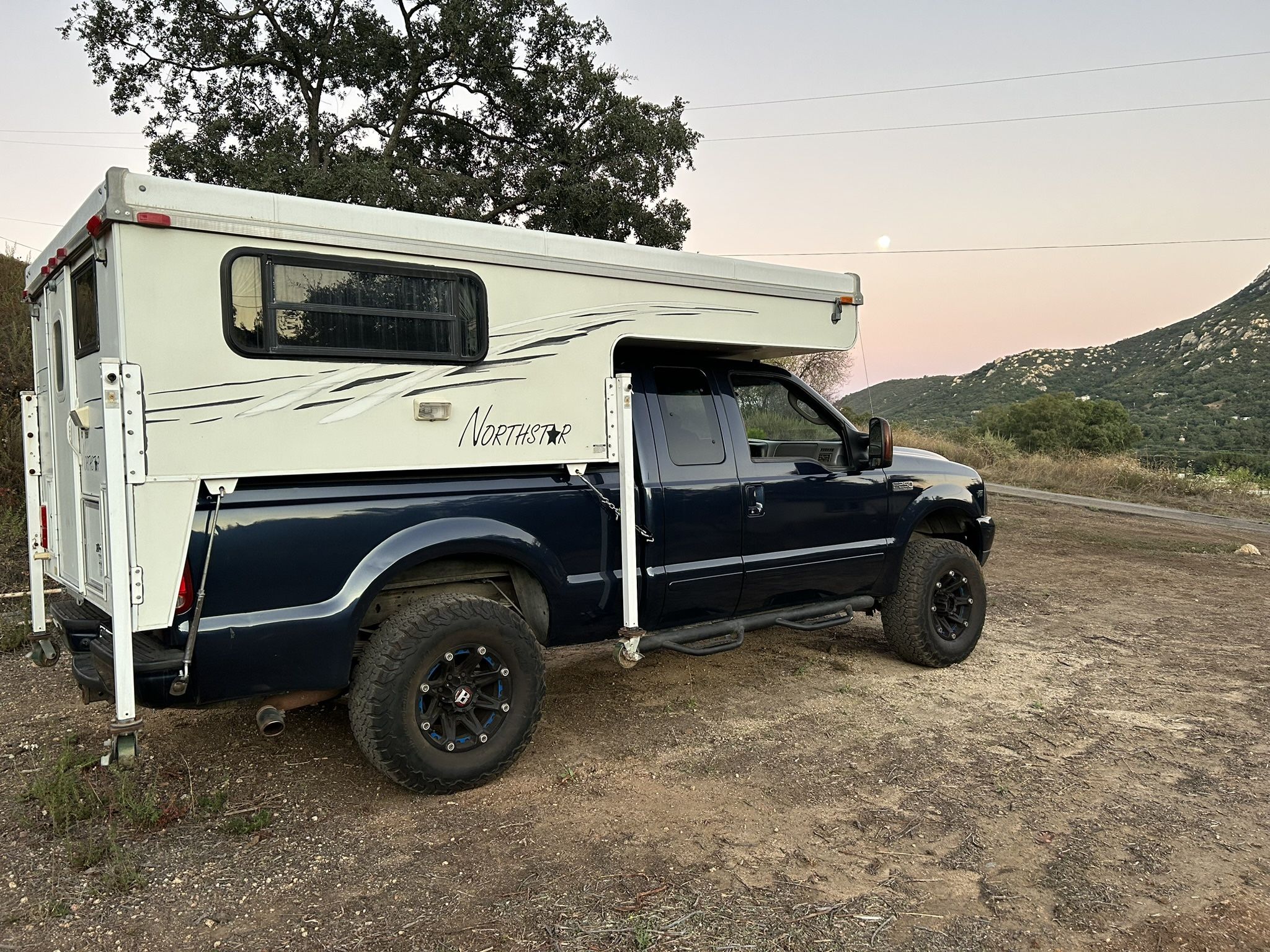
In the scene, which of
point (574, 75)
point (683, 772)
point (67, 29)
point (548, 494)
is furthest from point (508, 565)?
point (67, 29)

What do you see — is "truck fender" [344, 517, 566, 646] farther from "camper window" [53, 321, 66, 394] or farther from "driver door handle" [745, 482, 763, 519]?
"camper window" [53, 321, 66, 394]

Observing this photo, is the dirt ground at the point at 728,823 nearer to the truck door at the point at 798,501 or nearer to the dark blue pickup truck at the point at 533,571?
the dark blue pickup truck at the point at 533,571

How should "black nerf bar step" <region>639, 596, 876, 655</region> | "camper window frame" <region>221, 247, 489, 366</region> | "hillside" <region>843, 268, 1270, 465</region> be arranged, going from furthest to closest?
"hillside" <region>843, 268, 1270, 465</region>, "black nerf bar step" <region>639, 596, 876, 655</region>, "camper window frame" <region>221, 247, 489, 366</region>

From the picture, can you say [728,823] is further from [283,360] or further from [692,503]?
[283,360]

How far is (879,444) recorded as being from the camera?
545cm

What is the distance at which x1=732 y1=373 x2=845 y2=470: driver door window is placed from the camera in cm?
541

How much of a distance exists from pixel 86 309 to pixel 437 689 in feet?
7.39

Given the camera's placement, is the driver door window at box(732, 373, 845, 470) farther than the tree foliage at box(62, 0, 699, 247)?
No

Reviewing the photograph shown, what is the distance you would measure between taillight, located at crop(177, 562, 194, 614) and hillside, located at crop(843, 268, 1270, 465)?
30176mm

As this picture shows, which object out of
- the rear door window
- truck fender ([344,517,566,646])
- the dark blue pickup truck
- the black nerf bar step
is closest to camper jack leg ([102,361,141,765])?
the dark blue pickup truck

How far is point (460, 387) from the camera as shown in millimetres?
4035

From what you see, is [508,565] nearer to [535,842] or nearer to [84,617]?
[535,842]

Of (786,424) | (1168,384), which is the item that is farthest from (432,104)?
(1168,384)

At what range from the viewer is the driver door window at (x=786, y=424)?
5414 mm
